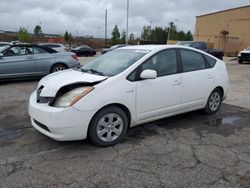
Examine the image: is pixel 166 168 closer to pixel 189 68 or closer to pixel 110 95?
pixel 110 95

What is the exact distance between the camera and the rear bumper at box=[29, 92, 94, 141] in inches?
138

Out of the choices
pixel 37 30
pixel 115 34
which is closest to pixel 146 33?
pixel 115 34

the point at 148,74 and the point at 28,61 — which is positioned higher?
the point at 148,74

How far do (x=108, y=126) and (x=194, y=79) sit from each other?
6.64ft

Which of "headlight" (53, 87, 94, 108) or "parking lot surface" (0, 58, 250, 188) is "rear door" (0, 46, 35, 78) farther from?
"headlight" (53, 87, 94, 108)

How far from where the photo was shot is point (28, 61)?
9195 mm

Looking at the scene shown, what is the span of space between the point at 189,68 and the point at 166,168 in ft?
7.44

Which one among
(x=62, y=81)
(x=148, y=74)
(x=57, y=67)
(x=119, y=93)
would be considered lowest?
(x=57, y=67)

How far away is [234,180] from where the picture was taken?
3076 millimetres

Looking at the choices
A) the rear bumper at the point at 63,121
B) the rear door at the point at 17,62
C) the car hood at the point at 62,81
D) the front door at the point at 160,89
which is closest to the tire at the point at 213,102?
the front door at the point at 160,89

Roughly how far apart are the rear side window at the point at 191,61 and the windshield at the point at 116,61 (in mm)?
889

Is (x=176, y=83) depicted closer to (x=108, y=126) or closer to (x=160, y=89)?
(x=160, y=89)

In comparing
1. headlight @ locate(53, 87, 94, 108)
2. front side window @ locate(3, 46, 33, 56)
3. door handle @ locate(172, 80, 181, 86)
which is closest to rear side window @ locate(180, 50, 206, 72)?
door handle @ locate(172, 80, 181, 86)

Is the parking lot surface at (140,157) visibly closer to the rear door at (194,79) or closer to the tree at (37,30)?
the rear door at (194,79)
